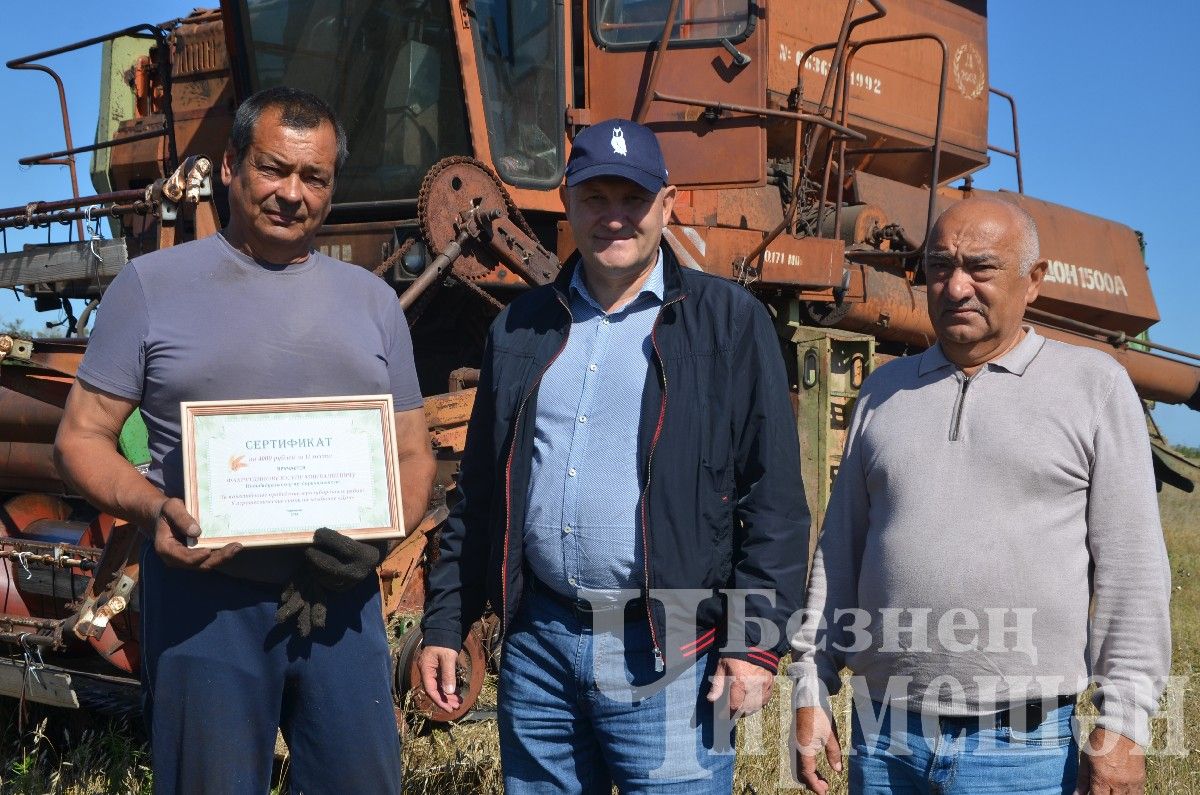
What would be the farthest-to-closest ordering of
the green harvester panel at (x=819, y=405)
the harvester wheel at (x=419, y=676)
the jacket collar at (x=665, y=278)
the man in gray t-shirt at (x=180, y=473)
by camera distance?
the green harvester panel at (x=819, y=405)
the harvester wheel at (x=419, y=676)
the jacket collar at (x=665, y=278)
the man in gray t-shirt at (x=180, y=473)

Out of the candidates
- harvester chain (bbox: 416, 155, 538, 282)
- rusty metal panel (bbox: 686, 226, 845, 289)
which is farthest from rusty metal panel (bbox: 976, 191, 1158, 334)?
harvester chain (bbox: 416, 155, 538, 282)

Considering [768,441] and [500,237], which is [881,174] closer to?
[500,237]

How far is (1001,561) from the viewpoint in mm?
2281

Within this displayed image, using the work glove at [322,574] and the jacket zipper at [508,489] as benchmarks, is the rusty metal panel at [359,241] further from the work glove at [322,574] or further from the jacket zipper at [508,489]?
the work glove at [322,574]

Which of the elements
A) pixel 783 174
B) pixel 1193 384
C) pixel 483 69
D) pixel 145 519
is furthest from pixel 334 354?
pixel 1193 384

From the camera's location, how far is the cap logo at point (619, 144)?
2.52m

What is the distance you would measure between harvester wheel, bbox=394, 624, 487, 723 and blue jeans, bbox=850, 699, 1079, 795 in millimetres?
2377

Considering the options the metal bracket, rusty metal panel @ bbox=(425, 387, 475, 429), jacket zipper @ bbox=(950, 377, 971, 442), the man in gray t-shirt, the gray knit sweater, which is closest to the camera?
the gray knit sweater

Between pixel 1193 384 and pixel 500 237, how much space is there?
21.2ft

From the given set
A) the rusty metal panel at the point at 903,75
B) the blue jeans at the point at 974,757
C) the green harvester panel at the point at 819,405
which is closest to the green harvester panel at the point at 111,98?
the rusty metal panel at the point at 903,75

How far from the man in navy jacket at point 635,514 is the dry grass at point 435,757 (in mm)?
1217

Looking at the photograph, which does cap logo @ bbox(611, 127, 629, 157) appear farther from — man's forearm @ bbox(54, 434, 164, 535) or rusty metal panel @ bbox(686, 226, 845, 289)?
rusty metal panel @ bbox(686, 226, 845, 289)

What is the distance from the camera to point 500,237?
531 cm

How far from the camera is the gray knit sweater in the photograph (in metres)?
2.24
